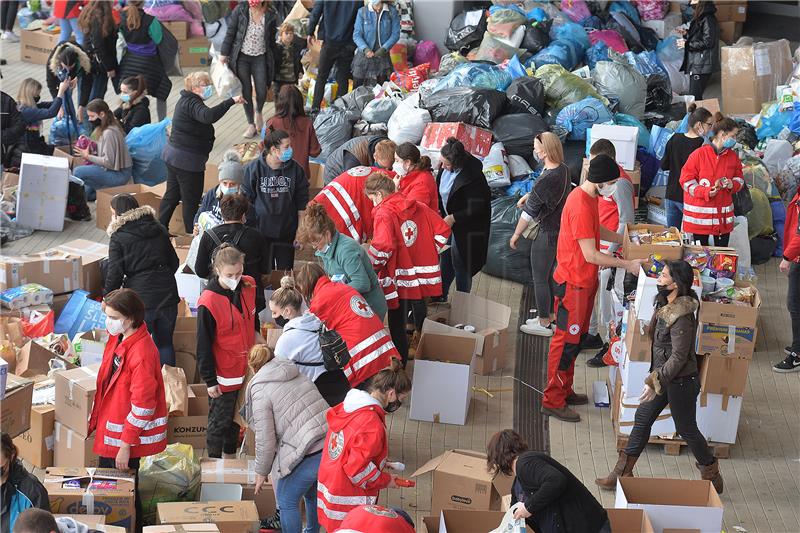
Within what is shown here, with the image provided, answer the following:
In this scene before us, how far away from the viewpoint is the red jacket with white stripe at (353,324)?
593 cm

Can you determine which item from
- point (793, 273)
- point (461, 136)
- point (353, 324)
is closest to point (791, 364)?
point (793, 273)

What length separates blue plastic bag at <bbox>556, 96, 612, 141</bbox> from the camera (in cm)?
977

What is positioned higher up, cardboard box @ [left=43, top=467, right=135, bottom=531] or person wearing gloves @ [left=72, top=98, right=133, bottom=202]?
person wearing gloves @ [left=72, top=98, right=133, bottom=202]

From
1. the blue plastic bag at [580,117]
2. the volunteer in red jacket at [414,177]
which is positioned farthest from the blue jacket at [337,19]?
the volunteer in red jacket at [414,177]

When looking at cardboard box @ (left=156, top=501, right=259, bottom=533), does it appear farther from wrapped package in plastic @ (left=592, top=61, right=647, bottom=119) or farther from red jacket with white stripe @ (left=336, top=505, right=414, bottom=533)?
wrapped package in plastic @ (left=592, top=61, right=647, bottom=119)

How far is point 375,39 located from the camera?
1165 centimetres

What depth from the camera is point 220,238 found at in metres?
6.56

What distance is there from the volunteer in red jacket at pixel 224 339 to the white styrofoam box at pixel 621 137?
409 cm

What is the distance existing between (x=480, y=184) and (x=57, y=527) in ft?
14.7

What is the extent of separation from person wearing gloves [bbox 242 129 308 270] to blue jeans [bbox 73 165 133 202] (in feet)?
9.12

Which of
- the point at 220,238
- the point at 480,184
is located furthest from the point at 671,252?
the point at 220,238

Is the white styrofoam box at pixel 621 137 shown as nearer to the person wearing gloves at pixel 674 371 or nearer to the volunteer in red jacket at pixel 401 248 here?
the volunteer in red jacket at pixel 401 248

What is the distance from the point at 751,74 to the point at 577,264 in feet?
23.0

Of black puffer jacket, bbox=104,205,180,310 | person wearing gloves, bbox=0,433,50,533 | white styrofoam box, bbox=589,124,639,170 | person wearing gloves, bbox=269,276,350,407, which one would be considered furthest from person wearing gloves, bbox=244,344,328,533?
white styrofoam box, bbox=589,124,639,170
